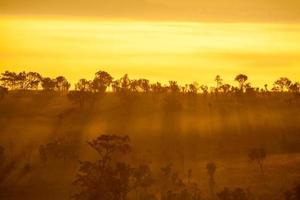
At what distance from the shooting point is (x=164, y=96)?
183 metres

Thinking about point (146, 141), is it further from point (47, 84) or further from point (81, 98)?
point (47, 84)

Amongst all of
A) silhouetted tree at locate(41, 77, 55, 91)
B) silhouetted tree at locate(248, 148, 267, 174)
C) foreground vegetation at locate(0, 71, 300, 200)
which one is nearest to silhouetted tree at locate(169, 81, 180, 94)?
foreground vegetation at locate(0, 71, 300, 200)

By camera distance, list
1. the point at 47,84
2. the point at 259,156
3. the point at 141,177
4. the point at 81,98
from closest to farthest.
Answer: the point at 141,177
the point at 259,156
the point at 81,98
the point at 47,84

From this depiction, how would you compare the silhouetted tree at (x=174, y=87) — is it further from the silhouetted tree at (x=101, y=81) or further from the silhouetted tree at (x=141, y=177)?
the silhouetted tree at (x=141, y=177)

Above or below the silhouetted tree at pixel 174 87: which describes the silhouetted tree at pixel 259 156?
below

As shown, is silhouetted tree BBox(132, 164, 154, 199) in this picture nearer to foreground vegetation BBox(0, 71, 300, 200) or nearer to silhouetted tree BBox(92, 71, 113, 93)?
foreground vegetation BBox(0, 71, 300, 200)

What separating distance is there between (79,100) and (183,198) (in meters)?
85.5

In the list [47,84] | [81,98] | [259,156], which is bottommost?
[259,156]

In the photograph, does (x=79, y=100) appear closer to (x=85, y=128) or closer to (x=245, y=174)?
(x=85, y=128)

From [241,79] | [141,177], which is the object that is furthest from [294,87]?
[141,177]

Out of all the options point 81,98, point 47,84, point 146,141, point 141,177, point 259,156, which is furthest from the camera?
point 47,84

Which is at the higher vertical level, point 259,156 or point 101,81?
point 101,81

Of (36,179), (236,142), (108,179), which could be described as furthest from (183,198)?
(236,142)

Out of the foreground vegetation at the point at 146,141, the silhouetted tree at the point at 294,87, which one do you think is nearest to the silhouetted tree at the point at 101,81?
the foreground vegetation at the point at 146,141
